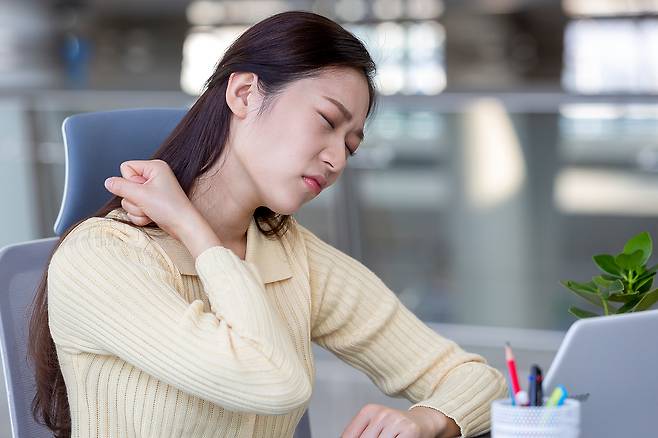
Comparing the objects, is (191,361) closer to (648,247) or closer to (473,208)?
(648,247)

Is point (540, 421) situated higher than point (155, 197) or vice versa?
point (155, 197)

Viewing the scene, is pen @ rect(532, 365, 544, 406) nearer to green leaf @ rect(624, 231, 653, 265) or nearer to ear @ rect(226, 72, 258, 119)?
green leaf @ rect(624, 231, 653, 265)

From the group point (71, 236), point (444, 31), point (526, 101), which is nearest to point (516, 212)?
point (526, 101)

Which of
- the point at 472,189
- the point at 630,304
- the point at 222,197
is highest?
the point at 222,197

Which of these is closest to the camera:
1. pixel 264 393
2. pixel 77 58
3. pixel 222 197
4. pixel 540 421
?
pixel 540 421

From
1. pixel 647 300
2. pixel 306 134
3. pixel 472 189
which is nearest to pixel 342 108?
pixel 306 134

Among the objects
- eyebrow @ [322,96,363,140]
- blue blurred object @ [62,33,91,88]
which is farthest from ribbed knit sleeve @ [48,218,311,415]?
blue blurred object @ [62,33,91,88]

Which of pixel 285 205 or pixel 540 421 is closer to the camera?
pixel 540 421

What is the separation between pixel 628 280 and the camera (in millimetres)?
1218

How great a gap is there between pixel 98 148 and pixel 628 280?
76 cm

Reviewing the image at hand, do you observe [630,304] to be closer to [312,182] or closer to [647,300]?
[647,300]

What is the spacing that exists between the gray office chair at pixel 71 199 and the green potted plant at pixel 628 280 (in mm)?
680

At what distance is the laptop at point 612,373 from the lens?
972mm

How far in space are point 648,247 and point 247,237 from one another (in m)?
0.52
